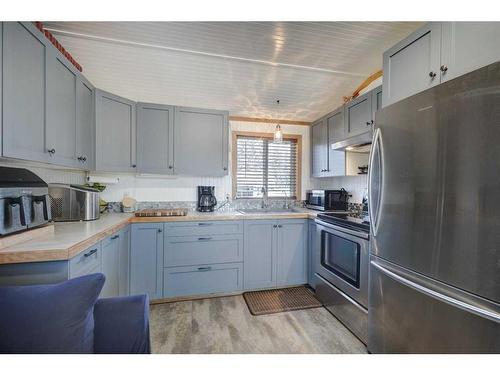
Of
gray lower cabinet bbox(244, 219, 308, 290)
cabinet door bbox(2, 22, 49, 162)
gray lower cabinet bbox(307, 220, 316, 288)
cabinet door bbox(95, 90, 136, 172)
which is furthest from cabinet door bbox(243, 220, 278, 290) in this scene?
cabinet door bbox(2, 22, 49, 162)

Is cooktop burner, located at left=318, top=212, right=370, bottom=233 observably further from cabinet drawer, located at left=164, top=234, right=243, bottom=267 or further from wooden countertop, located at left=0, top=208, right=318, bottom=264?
wooden countertop, located at left=0, top=208, right=318, bottom=264

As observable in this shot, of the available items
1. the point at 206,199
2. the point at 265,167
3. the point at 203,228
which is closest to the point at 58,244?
the point at 203,228

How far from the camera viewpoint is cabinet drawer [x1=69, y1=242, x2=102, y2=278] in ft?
3.77

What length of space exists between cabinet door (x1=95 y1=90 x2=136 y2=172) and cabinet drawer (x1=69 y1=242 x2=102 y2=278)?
1.03 metres

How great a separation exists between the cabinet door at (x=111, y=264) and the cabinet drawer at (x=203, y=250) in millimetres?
489

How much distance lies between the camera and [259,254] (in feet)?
8.20

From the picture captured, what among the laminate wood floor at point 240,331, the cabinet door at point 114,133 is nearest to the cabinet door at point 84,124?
the cabinet door at point 114,133

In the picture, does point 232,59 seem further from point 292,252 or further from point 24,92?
point 292,252

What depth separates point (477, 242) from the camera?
0.94 m

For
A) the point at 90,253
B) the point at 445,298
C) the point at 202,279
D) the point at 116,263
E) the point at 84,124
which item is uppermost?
the point at 84,124

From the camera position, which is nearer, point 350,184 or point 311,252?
point 311,252

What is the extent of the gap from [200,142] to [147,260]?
145 centimetres

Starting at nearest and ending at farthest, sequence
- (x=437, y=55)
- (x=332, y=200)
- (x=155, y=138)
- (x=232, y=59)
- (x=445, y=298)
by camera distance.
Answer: (x=445, y=298)
(x=437, y=55)
(x=232, y=59)
(x=155, y=138)
(x=332, y=200)

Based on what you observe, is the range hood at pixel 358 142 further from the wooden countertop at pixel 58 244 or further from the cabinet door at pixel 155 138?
the wooden countertop at pixel 58 244
